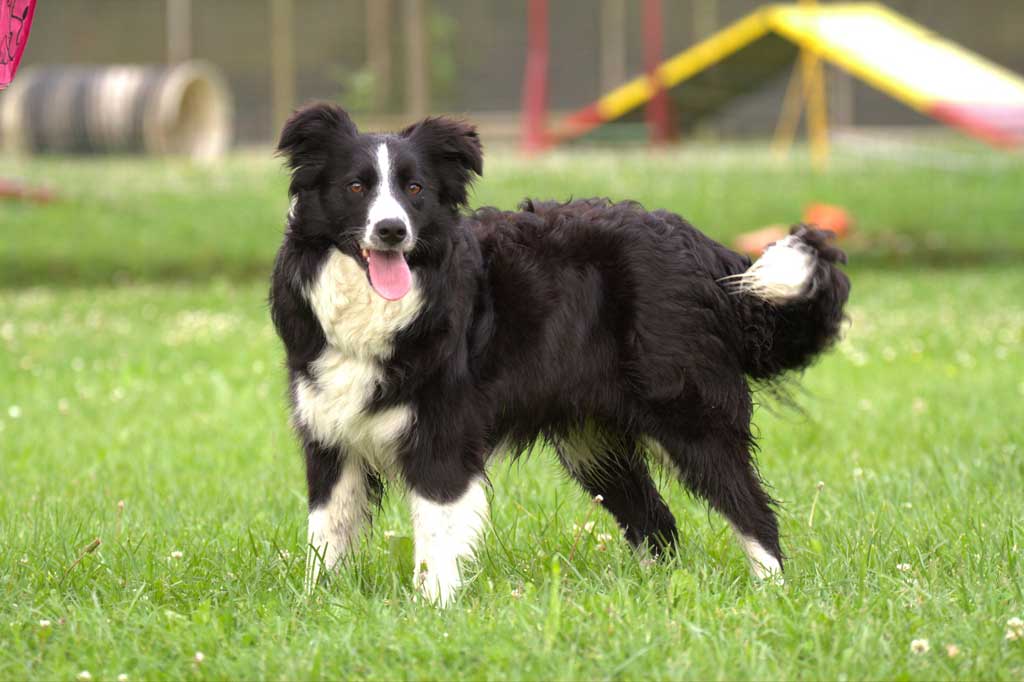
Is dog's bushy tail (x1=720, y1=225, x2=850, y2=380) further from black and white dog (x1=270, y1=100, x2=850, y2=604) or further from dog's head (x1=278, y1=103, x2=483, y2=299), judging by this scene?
dog's head (x1=278, y1=103, x2=483, y2=299)

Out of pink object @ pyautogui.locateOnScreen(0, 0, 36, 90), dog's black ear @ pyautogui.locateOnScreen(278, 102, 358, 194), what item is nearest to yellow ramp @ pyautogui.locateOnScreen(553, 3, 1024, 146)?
dog's black ear @ pyautogui.locateOnScreen(278, 102, 358, 194)

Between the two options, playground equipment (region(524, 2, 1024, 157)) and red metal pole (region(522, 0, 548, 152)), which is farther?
red metal pole (region(522, 0, 548, 152))

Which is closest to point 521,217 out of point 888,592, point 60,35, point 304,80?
point 888,592

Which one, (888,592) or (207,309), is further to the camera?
(207,309)

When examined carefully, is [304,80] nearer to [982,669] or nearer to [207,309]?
[207,309]

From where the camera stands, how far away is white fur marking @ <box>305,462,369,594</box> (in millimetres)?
3838

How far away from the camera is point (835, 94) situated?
73.6 ft

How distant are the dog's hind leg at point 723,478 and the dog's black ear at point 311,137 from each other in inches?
Answer: 50.0

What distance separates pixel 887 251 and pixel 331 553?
10.7 m

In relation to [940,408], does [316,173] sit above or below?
above

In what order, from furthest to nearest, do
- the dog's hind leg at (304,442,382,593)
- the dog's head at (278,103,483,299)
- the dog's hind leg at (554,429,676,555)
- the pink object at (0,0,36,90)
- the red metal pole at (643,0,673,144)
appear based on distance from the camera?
the red metal pole at (643,0,673,144) → the dog's hind leg at (554,429,676,555) → the dog's hind leg at (304,442,382,593) → the dog's head at (278,103,483,299) → the pink object at (0,0,36,90)

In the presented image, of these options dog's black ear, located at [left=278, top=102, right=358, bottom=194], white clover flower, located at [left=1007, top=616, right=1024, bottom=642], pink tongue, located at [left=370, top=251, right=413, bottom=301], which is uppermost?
dog's black ear, located at [left=278, top=102, right=358, bottom=194]

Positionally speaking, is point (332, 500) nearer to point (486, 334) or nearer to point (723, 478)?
point (486, 334)

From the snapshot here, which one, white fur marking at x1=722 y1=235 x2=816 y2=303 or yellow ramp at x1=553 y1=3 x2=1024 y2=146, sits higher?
yellow ramp at x1=553 y1=3 x2=1024 y2=146
